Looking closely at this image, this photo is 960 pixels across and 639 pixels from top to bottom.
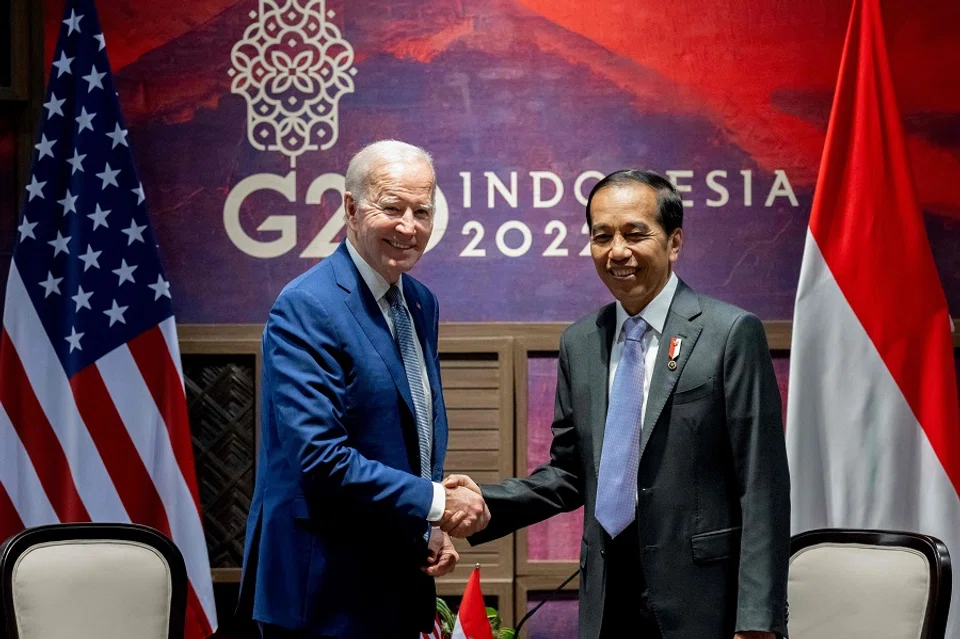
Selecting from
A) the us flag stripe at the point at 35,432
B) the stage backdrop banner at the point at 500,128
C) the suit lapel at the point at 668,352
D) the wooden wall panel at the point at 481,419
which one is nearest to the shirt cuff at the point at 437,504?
the suit lapel at the point at 668,352

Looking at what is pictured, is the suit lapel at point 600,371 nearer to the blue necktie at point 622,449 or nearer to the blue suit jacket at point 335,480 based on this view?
the blue necktie at point 622,449

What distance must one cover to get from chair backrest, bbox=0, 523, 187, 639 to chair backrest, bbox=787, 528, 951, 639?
1.90 meters

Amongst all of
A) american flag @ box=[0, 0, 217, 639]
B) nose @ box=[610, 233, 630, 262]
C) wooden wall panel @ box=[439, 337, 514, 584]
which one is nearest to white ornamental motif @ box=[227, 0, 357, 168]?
american flag @ box=[0, 0, 217, 639]

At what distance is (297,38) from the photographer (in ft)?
14.0

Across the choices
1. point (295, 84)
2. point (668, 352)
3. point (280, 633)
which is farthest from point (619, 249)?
point (295, 84)

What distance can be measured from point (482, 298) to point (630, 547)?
182 centimetres

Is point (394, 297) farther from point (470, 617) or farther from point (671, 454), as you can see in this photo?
point (470, 617)

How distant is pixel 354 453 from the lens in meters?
2.45

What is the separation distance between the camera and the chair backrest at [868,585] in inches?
129

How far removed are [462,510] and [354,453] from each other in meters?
0.38

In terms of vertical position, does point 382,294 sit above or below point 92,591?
above

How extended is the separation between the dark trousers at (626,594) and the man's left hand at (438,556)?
354mm

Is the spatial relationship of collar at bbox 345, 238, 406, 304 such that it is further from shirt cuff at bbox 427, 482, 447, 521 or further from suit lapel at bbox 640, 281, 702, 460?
suit lapel at bbox 640, 281, 702, 460

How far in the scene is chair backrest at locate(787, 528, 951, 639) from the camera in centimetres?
327
